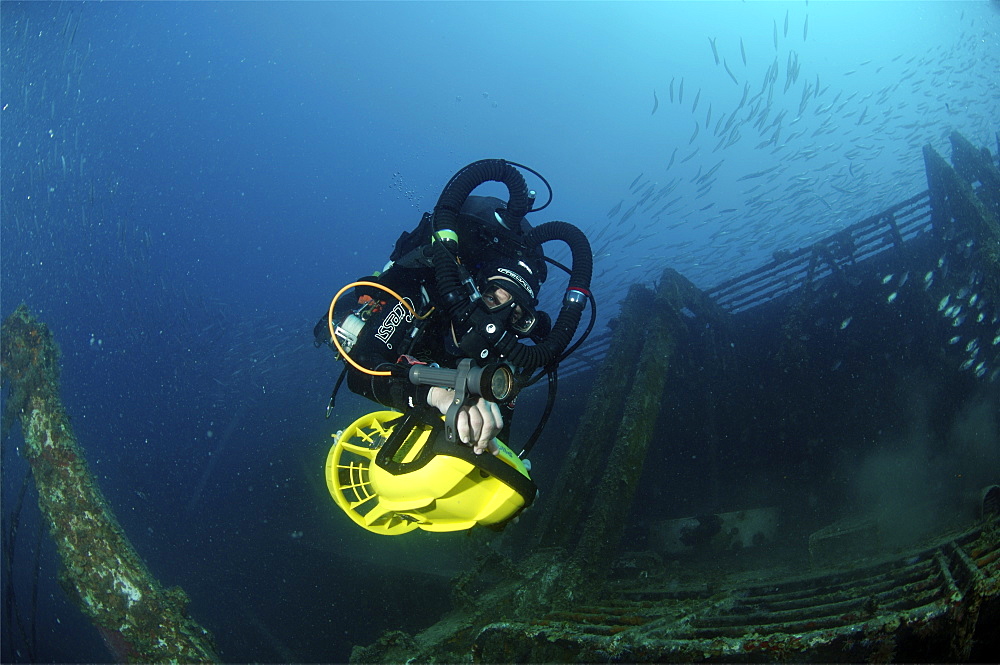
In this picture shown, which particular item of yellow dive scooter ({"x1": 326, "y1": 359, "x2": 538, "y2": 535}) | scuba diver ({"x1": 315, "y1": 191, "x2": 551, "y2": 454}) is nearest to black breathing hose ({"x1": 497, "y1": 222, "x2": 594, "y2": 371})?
scuba diver ({"x1": 315, "y1": 191, "x2": 551, "y2": 454})

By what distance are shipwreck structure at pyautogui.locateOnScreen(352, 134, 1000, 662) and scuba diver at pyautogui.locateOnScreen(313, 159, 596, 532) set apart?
1.63 m

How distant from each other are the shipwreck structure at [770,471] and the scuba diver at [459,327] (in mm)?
1628

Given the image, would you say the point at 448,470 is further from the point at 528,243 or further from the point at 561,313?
the point at 528,243

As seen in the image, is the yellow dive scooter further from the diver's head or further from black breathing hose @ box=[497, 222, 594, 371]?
the diver's head

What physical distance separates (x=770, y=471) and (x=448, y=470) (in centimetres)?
886

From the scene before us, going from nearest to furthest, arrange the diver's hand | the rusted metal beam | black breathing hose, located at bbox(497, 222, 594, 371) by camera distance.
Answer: the diver's hand → black breathing hose, located at bbox(497, 222, 594, 371) → the rusted metal beam

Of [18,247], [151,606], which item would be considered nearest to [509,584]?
[151,606]

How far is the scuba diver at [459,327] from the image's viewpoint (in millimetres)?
2182

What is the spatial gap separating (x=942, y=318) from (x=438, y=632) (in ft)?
32.8

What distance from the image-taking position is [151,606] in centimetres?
409

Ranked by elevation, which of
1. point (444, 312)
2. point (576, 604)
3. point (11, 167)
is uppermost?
point (11, 167)

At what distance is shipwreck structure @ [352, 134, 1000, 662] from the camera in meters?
3.15

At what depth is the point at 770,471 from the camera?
884cm

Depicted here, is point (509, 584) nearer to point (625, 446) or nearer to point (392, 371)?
point (625, 446)
